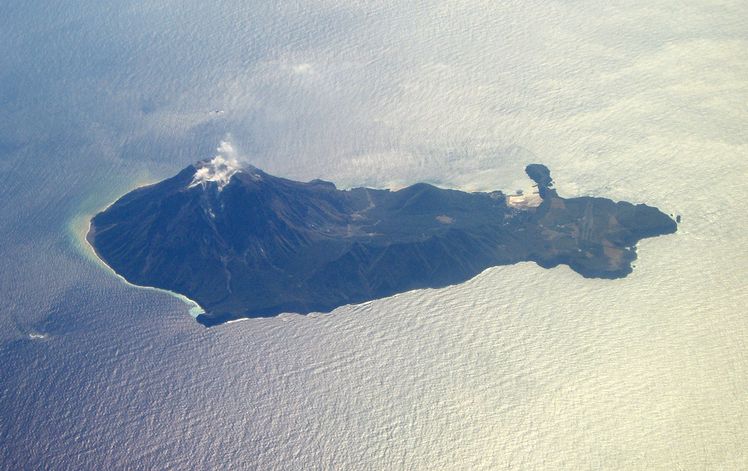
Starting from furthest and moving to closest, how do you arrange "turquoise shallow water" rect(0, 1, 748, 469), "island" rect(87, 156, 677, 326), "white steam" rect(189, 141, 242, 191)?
"white steam" rect(189, 141, 242, 191), "island" rect(87, 156, 677, 326), "turquoise shallow water" rect(0, 1, 748, 469)

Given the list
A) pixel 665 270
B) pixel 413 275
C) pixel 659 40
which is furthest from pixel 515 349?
pixel 659 40

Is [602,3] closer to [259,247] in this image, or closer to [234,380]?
[259,247]

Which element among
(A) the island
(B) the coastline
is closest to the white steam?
(A) the island

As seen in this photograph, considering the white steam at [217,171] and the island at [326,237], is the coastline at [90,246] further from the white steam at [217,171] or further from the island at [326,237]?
the white steam at [217,171]

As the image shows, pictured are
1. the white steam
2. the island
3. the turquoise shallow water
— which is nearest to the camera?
the turquoise shallow water

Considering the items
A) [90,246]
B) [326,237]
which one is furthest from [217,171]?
[90,246]

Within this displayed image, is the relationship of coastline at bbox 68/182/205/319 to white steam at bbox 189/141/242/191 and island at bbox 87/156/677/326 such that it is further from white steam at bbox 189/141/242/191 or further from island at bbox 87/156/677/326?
white steam at bbox 189/141/242/191

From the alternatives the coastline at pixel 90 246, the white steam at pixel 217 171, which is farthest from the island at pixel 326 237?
the coastline at pixel 90 246
